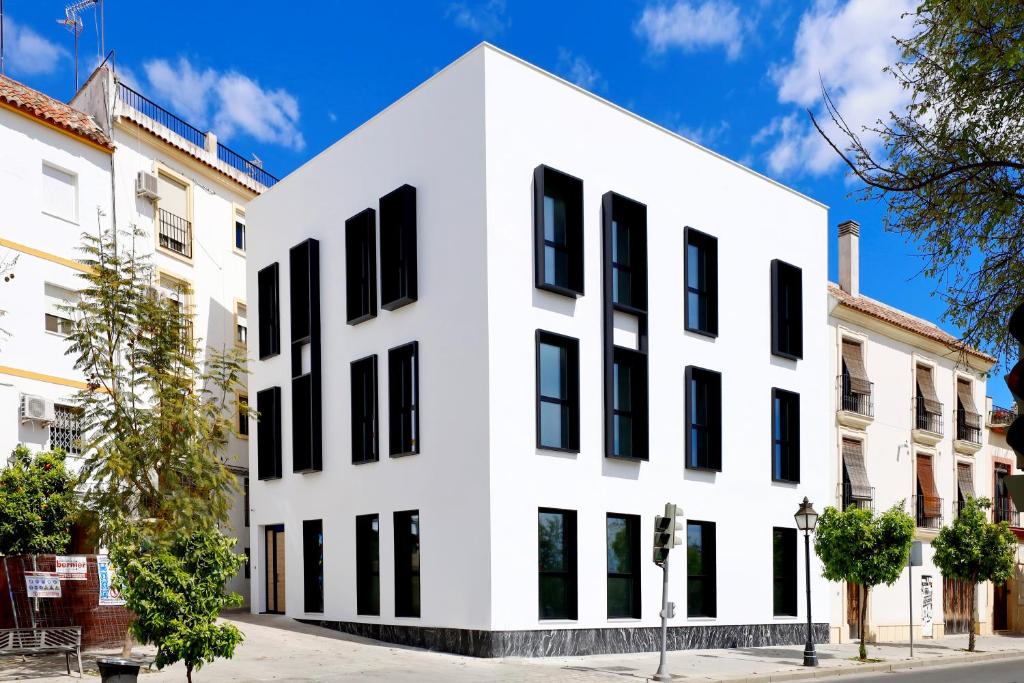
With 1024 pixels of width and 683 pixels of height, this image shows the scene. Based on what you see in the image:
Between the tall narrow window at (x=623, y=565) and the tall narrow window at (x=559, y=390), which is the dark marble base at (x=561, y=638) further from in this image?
the tall narrow window at (x=559, y=390)

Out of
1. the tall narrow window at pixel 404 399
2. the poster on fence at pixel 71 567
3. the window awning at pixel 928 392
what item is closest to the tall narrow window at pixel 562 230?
the tall narrow window at pixel 404 399

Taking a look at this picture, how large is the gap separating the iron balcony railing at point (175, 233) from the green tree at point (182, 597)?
16232 mm

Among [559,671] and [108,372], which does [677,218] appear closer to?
[559,671]

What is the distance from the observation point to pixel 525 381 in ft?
63.2

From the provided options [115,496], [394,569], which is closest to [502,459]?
[394,569]

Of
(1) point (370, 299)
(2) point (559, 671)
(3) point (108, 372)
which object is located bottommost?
(2) point (559, 671)

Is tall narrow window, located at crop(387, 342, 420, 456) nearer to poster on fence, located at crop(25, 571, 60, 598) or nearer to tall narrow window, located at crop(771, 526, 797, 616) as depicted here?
poster on fence, located at crop(25, 571, 60, 598)

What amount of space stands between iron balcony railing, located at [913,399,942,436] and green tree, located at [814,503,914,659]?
36.6 feet

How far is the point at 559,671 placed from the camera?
55.3 feet

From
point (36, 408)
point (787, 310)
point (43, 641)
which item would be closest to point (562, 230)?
point (787, 310)

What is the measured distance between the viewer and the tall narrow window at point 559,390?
19.8 metres

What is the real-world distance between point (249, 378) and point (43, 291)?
5.49m

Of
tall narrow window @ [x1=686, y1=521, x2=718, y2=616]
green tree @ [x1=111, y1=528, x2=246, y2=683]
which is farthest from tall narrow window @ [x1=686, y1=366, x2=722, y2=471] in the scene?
green tree @ [x1=111, y1=528, x2=246, y2=683]

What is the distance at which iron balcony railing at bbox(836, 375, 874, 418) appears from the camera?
29.1 m
